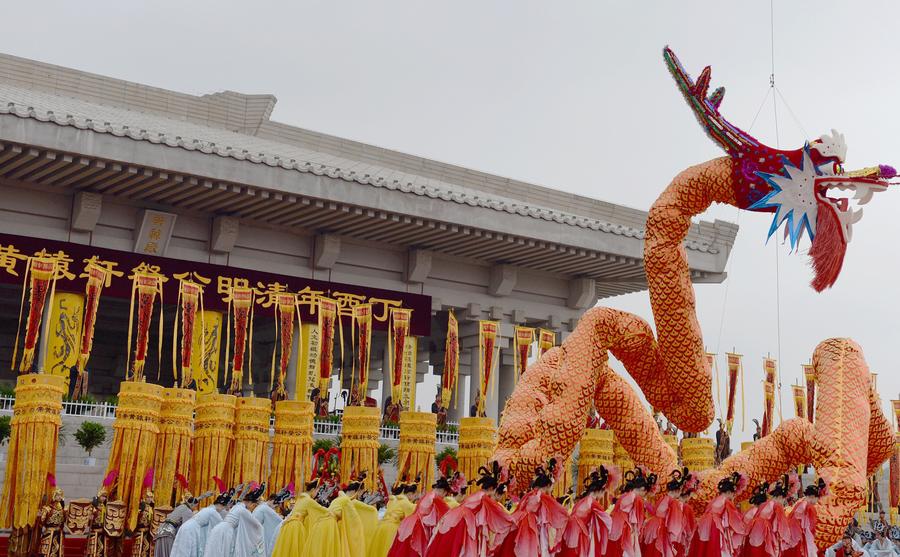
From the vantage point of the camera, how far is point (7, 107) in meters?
13.4

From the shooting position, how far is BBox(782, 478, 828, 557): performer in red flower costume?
6.73m

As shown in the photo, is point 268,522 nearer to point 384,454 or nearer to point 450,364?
point 384,454

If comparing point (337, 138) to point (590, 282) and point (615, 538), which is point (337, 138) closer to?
point (590, 282)

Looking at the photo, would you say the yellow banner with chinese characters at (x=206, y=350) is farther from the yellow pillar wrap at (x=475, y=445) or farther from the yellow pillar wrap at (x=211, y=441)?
the yellow pillar wrap at (x=475, y=445)

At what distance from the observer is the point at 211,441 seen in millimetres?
11445

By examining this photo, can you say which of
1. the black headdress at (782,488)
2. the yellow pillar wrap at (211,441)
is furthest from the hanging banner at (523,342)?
the black headdress at (782,488)

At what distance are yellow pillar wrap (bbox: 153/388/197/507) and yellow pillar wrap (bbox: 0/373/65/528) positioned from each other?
3.54ft

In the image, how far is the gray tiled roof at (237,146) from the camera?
1415 cm

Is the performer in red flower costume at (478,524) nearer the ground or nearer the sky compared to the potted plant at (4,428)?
nearer the ground

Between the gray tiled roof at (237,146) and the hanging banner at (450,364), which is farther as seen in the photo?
the hanging banner at (450,364)

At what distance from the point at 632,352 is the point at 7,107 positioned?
9900 millimetres

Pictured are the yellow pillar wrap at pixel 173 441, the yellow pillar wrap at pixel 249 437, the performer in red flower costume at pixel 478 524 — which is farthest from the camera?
the yellow pillar wrap at pixel 249 437

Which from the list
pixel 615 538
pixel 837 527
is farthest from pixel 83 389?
pixel 837 527

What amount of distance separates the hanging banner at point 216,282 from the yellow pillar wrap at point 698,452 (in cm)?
495
